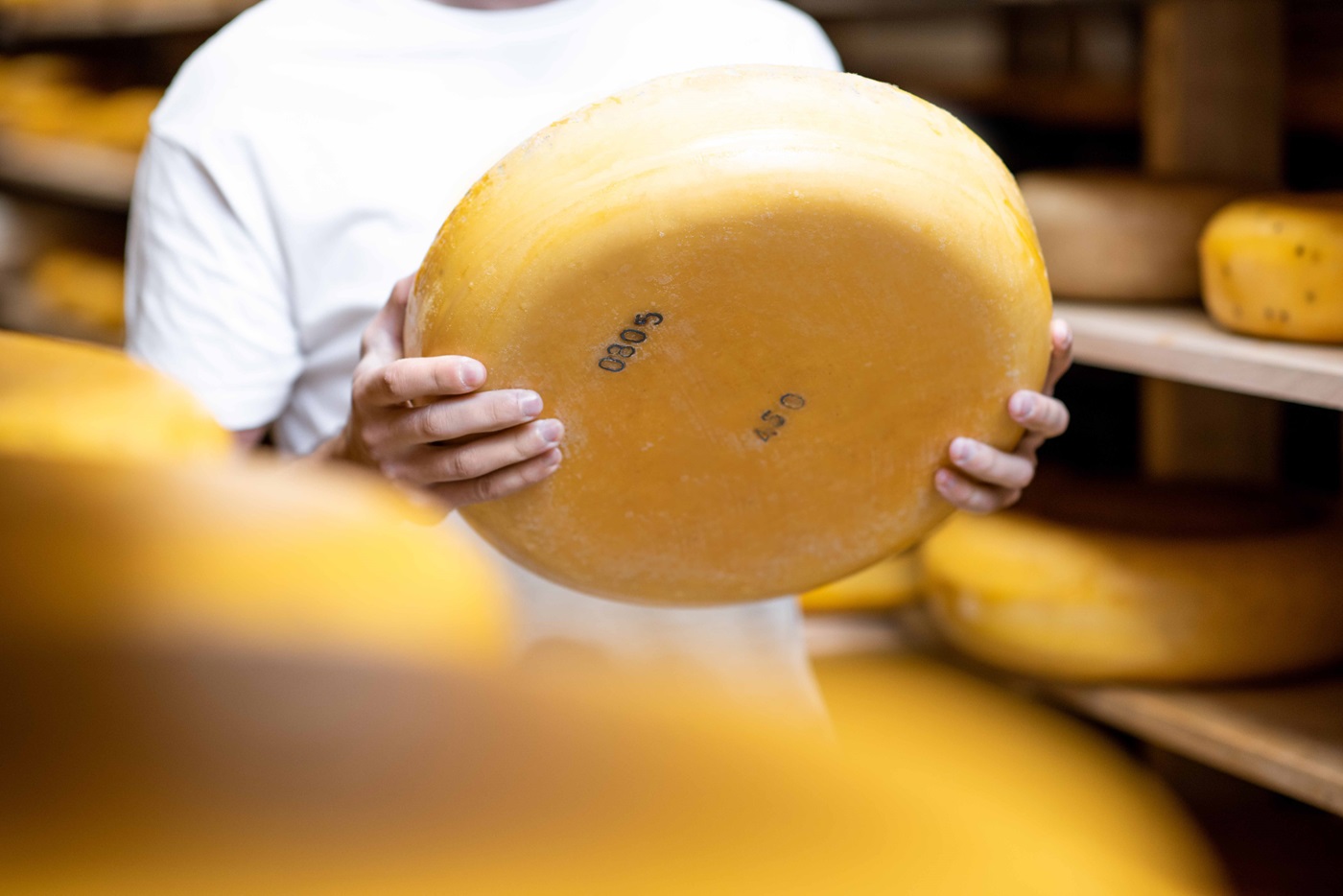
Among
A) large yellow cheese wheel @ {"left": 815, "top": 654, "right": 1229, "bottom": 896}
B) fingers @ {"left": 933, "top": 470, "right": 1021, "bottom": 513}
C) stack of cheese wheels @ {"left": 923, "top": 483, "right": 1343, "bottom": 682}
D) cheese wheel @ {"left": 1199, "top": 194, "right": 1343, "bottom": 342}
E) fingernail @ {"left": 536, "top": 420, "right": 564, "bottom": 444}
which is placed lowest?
stack of cheese wheels @ {"left": 923, "top": 483, "right": 1343, "bottom": 682}

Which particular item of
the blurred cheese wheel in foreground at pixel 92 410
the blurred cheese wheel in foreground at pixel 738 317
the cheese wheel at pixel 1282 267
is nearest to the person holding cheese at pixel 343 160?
the blurred cheese wheel in foreground at pixel 738 317

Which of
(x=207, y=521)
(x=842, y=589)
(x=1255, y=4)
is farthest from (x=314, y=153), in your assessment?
(x=1255, y=4)

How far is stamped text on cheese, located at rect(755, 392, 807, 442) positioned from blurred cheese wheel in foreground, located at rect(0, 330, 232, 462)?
1.42 ft

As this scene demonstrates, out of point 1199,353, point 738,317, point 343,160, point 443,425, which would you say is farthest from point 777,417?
point 1199,353

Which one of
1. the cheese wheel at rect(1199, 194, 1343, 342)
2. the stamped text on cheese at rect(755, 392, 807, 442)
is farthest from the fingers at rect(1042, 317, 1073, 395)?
the cheese wheel at rect(1199, 194, 1343, 342)

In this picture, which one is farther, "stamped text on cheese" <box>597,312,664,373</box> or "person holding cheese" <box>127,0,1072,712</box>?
"person holding cheese" <box>127,0,1072,712</box>

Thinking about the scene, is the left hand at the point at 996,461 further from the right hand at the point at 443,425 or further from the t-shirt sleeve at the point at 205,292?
the t-shirt sleeve at the point at 205,292

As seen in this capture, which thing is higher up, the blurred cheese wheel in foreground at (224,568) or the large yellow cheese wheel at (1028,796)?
the blurred cheese wheel in foreground at (224,568)

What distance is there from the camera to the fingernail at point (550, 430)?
25.3 inches

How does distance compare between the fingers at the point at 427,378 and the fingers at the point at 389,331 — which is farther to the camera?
the fingers at the point at 389,331

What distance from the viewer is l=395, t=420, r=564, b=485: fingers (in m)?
0.64

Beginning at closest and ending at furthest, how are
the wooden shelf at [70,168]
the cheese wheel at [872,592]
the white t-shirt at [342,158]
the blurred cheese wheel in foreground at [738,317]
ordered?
the blurred cheese wheel in foreground at [738,317], the white t-shirt at [342,158], the cheese wheel at [872,592], the wooden shelf at [70,168]

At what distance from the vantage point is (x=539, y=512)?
0.69 meters

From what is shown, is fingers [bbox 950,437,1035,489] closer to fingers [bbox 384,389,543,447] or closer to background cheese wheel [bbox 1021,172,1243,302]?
fingers [bbox 384,389,543,447]
